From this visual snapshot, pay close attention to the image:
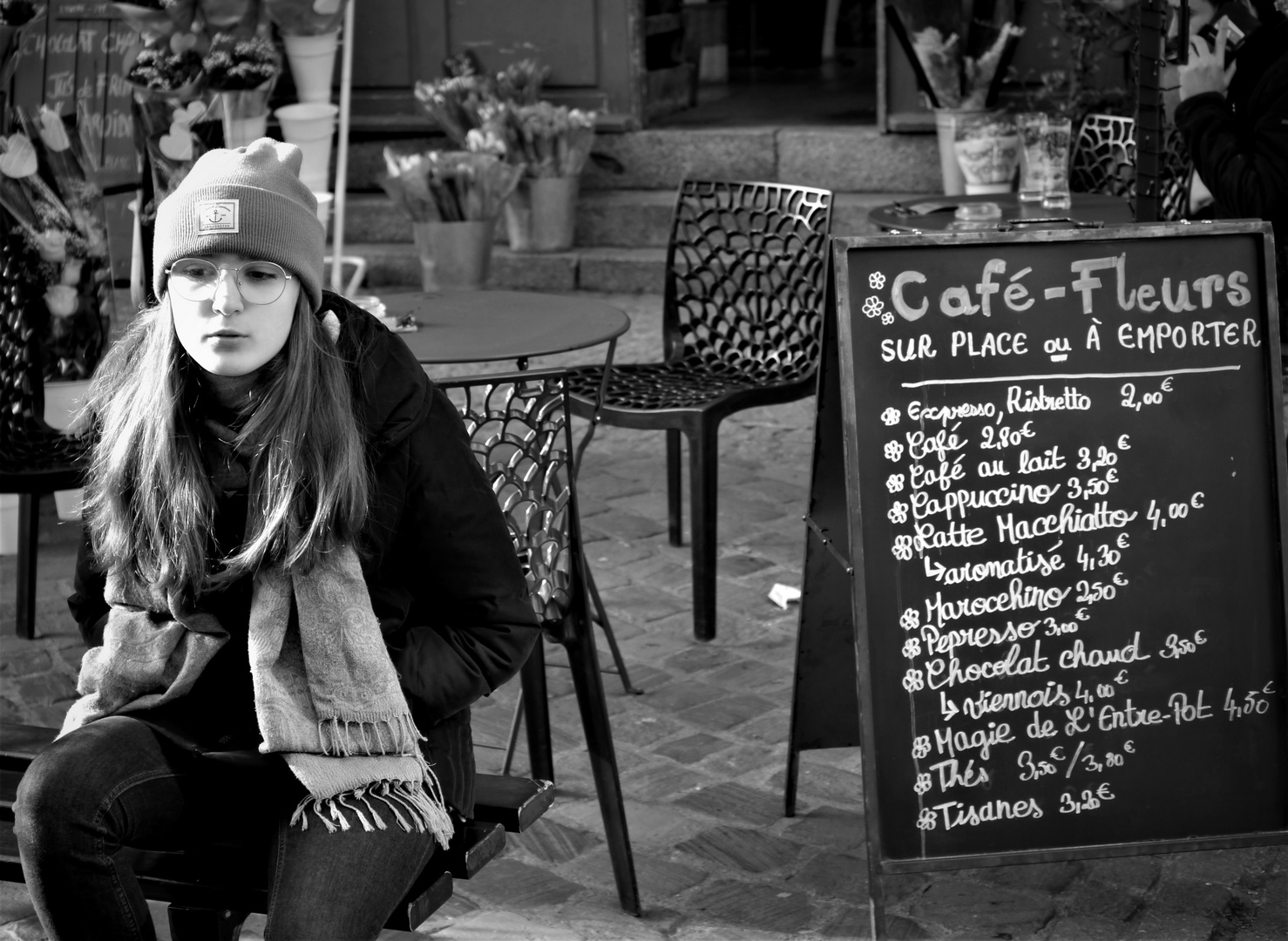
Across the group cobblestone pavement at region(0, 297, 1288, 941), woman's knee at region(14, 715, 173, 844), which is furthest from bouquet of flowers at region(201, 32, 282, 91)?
woman's knee at region(14, 715, 173, 844)

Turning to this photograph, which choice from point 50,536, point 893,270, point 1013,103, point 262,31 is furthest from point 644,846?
point 1013,103

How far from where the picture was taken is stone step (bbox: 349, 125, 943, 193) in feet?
25.9

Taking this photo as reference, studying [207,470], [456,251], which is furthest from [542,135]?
[207,470]

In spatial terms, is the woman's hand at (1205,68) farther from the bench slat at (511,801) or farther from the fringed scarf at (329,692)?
the fringed scarf at (329,692)

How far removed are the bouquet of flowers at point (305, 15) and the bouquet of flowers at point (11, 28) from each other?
117cm

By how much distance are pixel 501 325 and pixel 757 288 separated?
3.64ft

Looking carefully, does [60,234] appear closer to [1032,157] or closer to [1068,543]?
[1032,157]

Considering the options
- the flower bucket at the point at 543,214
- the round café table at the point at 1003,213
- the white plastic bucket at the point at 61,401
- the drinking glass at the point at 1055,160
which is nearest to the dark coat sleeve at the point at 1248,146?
the round café table at the point at 1003,213

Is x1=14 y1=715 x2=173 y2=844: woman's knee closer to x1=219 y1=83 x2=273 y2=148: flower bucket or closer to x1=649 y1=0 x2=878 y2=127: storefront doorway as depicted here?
x1=219 y1=83 x2=273 y2=148: flower bucket

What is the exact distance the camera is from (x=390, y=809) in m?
2.33

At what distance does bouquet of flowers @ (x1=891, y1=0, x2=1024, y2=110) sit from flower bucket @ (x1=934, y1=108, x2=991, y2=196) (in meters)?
0.08

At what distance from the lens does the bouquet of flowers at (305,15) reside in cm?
618

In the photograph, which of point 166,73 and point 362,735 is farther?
point 166,73

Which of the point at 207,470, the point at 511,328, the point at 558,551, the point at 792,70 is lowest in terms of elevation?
the point at 558,551
